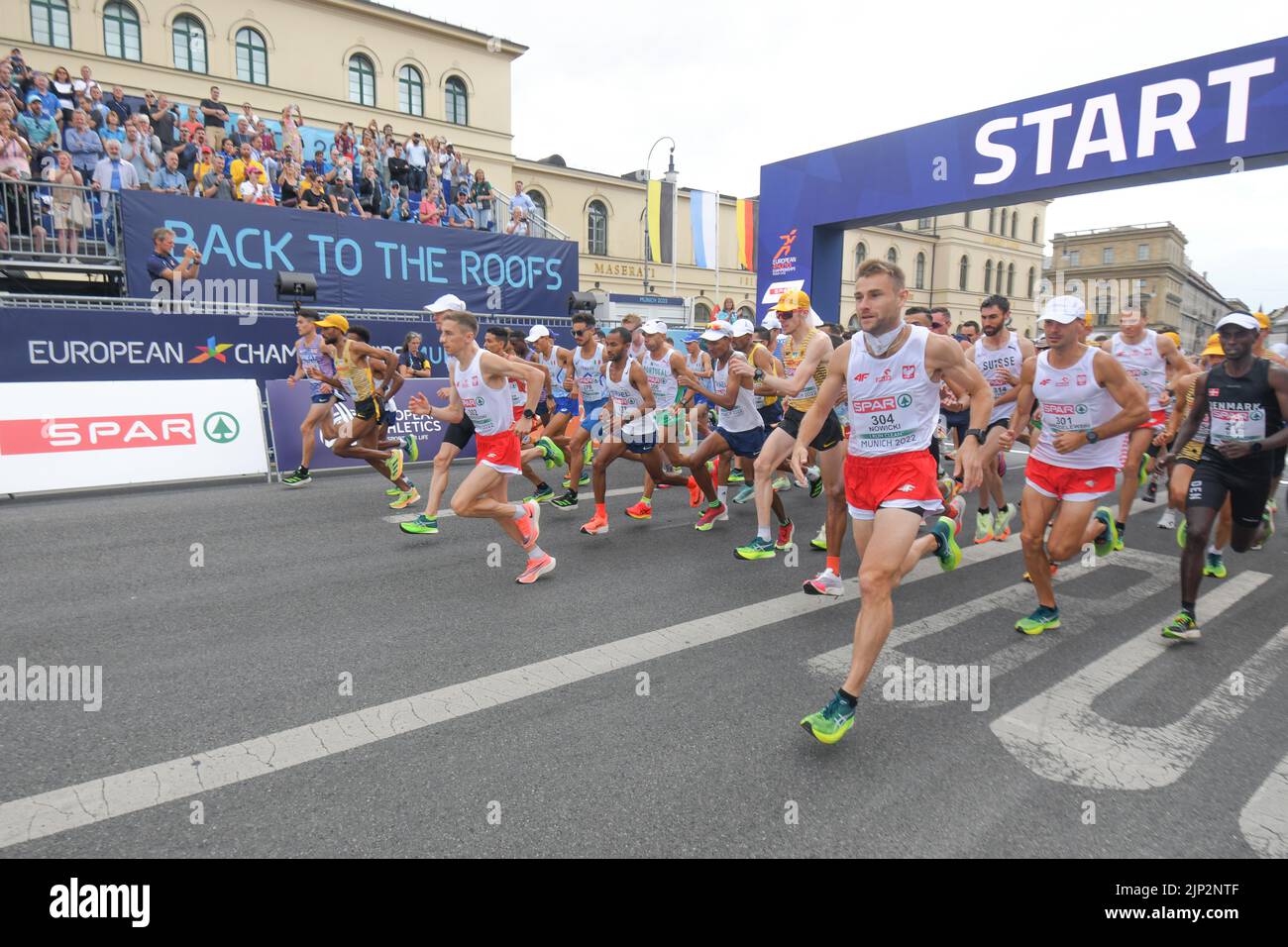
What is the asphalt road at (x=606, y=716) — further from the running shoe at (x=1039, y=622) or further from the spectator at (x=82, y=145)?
the spectator at (x=82, y=145)

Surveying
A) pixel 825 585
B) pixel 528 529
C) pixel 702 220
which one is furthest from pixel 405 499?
pixel 702 220

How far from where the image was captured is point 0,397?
8242 millimetres

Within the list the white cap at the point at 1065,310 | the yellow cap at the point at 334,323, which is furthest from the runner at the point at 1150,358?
the yellow cap at the point at 334,323

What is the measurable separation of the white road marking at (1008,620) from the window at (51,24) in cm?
Answer: 3126

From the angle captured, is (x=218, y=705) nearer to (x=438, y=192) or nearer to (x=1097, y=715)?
(x=1097, y=715)

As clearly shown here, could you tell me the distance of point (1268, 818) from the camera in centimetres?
284

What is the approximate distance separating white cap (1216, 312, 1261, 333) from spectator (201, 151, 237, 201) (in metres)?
14.9

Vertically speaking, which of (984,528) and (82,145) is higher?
(82,145)

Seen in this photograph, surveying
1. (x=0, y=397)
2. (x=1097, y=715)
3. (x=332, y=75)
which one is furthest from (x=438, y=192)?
(x=1097, y=715)

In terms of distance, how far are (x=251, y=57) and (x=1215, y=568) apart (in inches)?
1297

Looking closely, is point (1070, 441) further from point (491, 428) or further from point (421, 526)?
point (421, 526)

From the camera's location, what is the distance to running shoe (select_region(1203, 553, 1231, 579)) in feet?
20.5

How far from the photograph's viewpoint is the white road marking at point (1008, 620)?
426 centimetres

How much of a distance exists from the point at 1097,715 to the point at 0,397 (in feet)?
34.8
